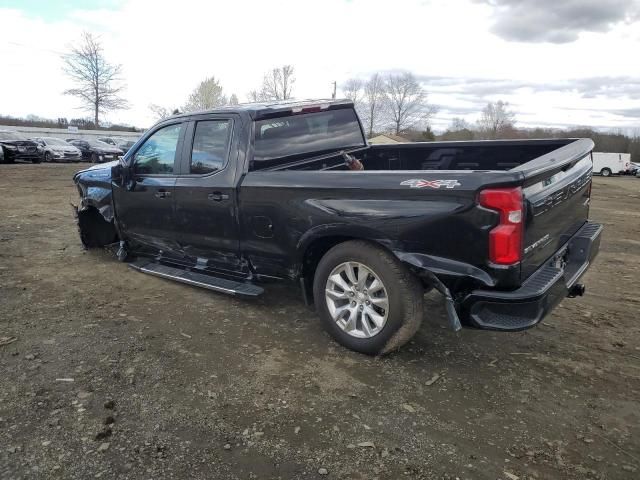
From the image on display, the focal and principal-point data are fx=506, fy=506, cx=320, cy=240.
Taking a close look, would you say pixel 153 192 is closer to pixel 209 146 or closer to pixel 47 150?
pixel 209 146

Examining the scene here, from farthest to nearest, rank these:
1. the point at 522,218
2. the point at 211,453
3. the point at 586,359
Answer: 1. the point at 586,359
2. the point at 522,218
3. the point at 211,453

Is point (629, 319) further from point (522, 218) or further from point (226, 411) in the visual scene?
point (226, 411)

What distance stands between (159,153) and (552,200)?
3710mm

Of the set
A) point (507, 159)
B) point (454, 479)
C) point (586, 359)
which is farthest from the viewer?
point (507, 159)

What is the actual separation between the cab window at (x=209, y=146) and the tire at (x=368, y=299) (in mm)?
1429

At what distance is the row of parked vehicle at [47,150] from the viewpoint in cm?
2475

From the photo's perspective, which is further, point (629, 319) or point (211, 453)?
point (629, 319)

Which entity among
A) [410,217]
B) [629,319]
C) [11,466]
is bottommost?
[11,466]

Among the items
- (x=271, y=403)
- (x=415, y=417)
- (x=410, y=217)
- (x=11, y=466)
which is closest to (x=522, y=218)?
(x=410, y=217)

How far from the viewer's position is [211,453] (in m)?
2.68

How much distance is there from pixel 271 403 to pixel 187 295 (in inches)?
88.5

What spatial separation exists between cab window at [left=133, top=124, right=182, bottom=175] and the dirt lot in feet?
4.18

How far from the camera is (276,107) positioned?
4531 millimetres

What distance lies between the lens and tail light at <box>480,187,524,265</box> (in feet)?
9.64
